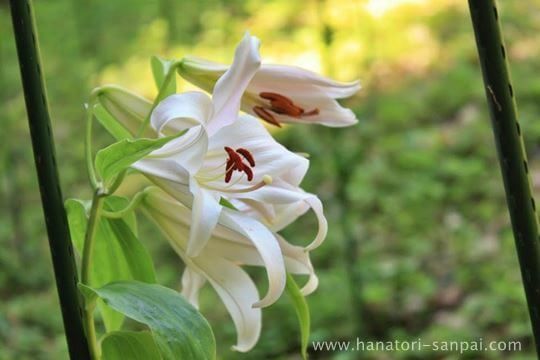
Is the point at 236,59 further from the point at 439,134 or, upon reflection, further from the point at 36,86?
the point at 439,134

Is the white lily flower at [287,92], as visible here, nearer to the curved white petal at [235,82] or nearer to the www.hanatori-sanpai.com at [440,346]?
the curved white petal at [235,82]

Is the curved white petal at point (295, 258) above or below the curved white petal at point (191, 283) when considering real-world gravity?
above

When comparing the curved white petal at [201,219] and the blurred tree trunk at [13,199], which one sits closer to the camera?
the curved white petal at [201,219]

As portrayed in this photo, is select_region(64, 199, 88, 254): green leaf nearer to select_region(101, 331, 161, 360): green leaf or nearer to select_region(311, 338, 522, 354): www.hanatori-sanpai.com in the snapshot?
select_region(101, 331, 161, 360): green leaf

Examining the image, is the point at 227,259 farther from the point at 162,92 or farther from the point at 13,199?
the point at 13,199

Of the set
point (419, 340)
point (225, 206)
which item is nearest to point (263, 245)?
point (225, 206)

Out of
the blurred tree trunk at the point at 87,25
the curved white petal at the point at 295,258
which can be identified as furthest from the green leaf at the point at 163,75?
the blurred tree trunk at the point at 87,25
